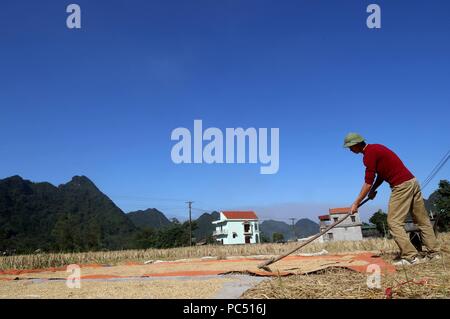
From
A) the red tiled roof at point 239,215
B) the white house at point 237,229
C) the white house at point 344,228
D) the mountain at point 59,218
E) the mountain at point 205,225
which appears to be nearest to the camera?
→ the white house at point 344,228

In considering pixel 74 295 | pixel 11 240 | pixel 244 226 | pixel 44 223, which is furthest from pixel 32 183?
pixel 74 295

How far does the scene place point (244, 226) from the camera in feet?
228

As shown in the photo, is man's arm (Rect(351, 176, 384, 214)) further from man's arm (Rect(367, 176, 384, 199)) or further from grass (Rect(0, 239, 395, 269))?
grass (Rect(0, 239, 395, 269))

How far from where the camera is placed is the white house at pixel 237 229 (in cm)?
6838

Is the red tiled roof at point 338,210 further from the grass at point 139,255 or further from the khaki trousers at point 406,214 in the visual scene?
the khaki trousers at point 406,214

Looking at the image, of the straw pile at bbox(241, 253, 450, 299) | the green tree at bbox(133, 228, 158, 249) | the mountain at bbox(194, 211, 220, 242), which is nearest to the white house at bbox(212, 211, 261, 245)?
the green tree at bbox(133, 228, 158, 249)

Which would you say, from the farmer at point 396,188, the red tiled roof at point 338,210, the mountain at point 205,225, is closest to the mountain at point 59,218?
the red tiled roof at point 338,210

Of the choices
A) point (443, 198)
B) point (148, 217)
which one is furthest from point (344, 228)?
point (148, 217)

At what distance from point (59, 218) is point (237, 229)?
31547mm

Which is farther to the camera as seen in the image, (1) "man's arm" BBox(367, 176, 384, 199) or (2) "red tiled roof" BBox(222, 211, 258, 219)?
(2) "red tiled roof" BBox(222, 211, 258, 219)

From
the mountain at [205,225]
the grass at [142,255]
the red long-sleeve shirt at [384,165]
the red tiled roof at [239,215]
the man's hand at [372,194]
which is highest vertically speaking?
the red long-sleeve shirt at [384,165]

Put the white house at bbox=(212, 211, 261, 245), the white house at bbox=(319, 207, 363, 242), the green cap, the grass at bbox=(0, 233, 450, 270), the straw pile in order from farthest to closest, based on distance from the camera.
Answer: the white house at bbox=(212, 211, 261, 245) < the white house at bbox=(319, 207, 363, 242) < the grass at bbox=(0, 233, 450, 270) < the green cap < the straw pile

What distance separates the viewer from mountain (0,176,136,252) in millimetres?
57375

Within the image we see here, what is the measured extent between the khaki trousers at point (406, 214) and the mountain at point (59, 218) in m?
48.3
